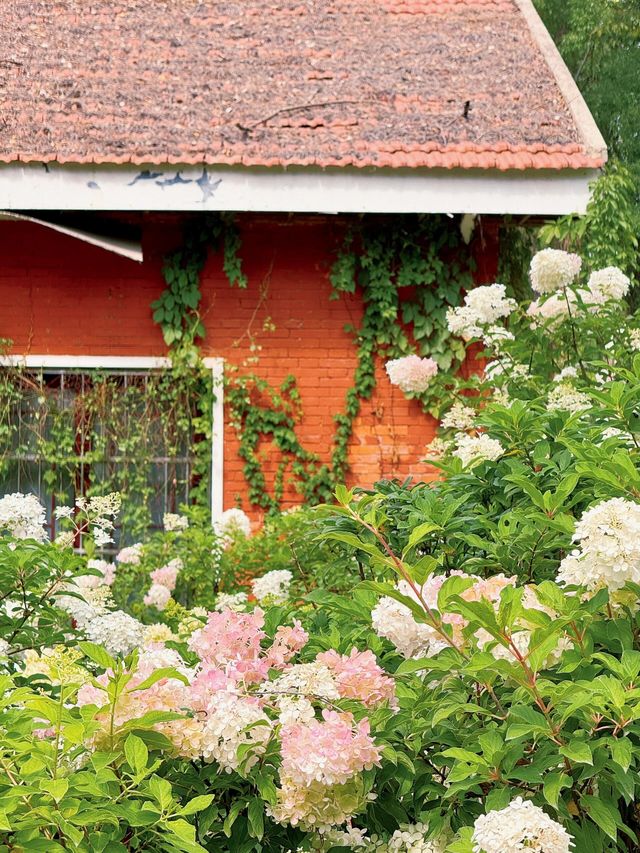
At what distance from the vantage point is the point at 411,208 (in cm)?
595

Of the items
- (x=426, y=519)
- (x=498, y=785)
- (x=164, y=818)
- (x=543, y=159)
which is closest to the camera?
(x=164, y=818)

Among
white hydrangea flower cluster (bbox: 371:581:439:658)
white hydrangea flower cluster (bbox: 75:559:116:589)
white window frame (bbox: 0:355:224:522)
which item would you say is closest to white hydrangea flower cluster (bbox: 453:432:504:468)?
white hydrangea flower cluster (bbox: 371:581:439:658)

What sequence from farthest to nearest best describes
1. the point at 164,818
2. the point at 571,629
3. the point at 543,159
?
the point at 543,159 → the point at 571,629 → the point at 164,818

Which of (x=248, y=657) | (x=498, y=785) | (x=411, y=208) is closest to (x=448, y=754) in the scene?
(x=498, y=785)

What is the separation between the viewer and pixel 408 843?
1567 mm

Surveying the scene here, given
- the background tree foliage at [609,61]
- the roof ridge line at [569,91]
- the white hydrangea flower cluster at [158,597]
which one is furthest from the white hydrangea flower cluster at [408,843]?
the background tree foliage at [609,61]

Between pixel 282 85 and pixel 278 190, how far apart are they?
1.10 metres

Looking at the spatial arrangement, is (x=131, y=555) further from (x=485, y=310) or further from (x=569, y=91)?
(x=569, y=91)

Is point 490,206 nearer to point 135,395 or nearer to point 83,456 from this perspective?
point 135,395

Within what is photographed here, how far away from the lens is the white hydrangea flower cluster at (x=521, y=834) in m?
1.31

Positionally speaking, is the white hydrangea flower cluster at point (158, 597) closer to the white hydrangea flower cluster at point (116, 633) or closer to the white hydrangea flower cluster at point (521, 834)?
the white hydrangea flower cluster at point (116, 633)

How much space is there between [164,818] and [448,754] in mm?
391

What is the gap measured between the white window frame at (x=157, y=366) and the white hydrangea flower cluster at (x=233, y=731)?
4.99 m

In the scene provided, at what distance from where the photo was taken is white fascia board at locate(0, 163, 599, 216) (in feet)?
19.4
